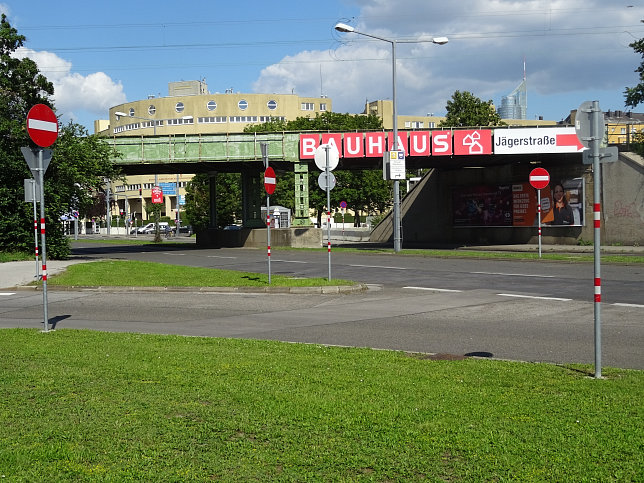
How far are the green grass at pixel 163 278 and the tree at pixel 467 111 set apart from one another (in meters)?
44.0

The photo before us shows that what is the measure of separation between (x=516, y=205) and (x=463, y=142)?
5.66 metres

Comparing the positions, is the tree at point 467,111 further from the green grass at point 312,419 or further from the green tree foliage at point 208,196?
the green grass at point 312,419

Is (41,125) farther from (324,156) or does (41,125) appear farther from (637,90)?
(637,90)

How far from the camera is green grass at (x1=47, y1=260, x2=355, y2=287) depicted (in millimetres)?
18422

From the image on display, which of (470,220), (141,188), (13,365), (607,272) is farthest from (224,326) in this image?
(141,188)

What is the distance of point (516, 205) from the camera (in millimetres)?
38812

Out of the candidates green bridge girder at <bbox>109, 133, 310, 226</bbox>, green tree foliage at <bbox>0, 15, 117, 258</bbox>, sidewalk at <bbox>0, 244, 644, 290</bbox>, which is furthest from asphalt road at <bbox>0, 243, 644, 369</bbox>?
green bridge girder at <bbox>109, 133, 310, 226</bbox>

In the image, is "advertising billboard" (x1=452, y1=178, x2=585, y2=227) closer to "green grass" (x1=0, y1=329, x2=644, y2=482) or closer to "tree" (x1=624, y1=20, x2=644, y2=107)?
"tree" (x1=624, y1=20, x2=644, y2=107)

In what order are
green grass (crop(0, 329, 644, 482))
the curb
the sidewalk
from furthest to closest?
the sidewalk, the curb, green grass (crop(0, 329, 644, 482))

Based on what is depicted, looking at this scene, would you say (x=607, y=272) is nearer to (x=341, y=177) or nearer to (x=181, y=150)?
(x=181, y=150)

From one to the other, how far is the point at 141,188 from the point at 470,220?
308 ft

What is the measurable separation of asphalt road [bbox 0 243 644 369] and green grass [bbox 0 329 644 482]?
196 centimetres

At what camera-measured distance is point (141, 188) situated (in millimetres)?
126000

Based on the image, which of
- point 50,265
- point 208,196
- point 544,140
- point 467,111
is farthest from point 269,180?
point 208,196
